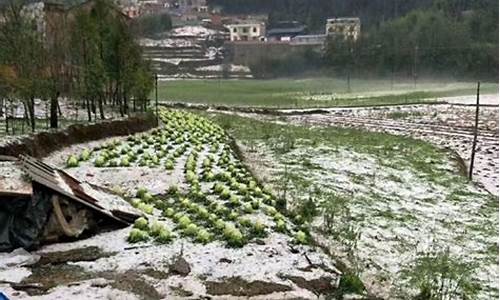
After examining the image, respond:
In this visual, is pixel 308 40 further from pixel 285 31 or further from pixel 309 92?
pixel 309 92

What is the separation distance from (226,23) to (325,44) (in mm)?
33847

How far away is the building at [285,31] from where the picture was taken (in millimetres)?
94500

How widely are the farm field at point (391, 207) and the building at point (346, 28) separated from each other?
56.6 meters

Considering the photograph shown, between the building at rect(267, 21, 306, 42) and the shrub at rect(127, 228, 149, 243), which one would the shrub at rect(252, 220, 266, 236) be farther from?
the building at rect(267, 21, 306, 42)

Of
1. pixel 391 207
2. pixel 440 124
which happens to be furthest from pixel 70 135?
pixel 440 124

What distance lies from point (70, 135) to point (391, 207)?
972 centimetres

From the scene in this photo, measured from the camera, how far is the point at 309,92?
59.3 metres

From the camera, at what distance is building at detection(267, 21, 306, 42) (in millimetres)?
94500

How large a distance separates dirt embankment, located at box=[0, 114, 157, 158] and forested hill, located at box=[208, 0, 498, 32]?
2748 inches

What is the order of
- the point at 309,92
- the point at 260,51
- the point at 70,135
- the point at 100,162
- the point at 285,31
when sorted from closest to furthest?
the point at 100,162 → the point at 70,135 → the point at 309,92 → the point at 260,51 → the point at 285,31

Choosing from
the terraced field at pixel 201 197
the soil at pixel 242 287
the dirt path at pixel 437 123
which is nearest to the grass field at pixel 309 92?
the dirt path at pixel 437 123

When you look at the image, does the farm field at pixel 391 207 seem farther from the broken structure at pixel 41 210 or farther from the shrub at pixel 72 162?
the shrub at pixel 72 162

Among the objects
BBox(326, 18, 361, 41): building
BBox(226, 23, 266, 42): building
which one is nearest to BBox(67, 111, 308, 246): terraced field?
BBox(326, 18, 361, 41): building

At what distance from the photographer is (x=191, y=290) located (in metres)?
7.37
